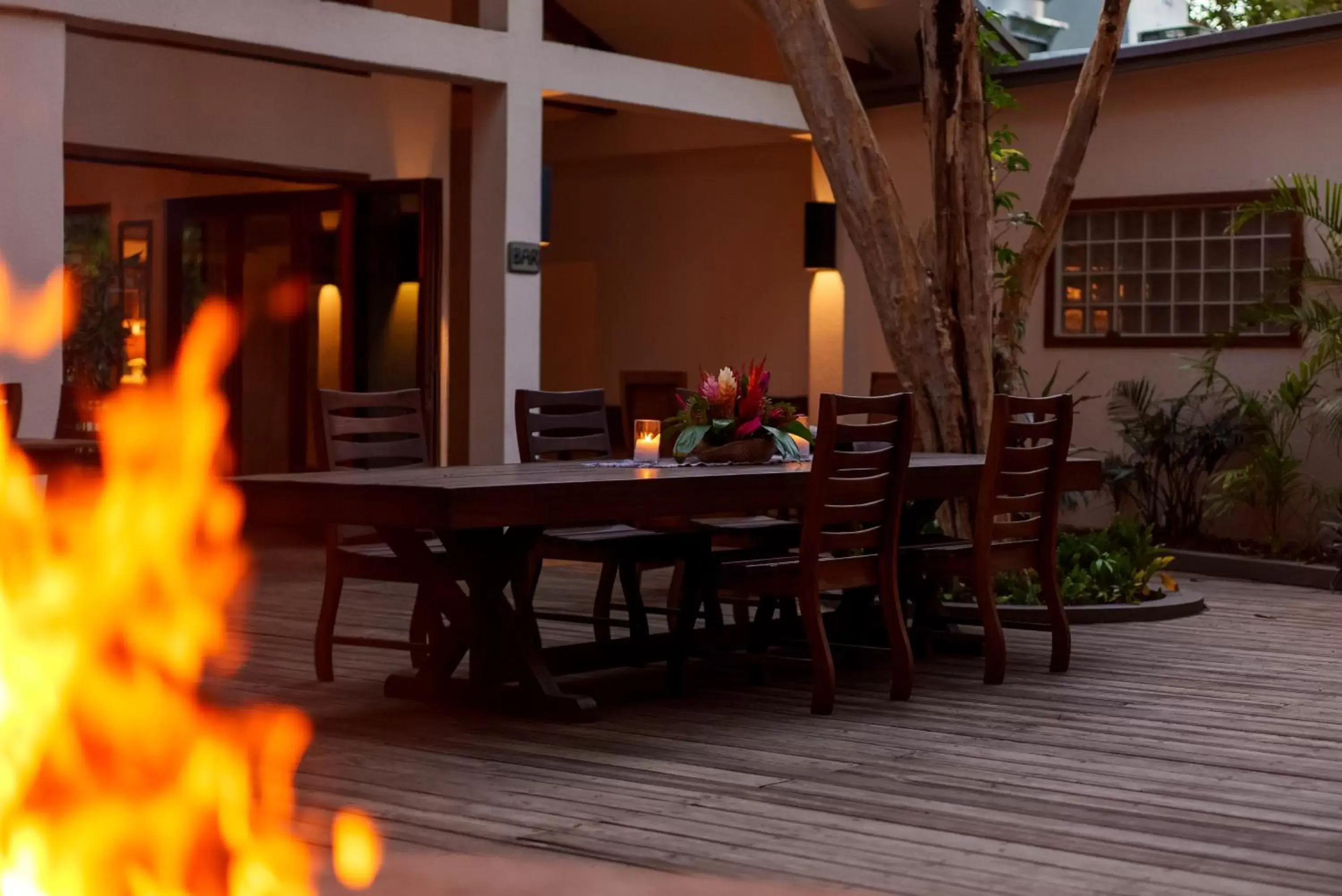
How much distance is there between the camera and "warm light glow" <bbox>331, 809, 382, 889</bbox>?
3.29 metres

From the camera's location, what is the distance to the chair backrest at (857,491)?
5188 mm

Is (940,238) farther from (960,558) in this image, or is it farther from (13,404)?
(13,404)

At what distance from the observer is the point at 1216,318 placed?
413 inches

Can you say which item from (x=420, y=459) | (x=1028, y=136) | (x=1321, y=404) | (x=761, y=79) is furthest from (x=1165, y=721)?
(x=761, y=79)

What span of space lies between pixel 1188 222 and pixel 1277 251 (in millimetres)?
610

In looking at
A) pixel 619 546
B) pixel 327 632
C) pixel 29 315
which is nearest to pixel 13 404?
pixel 327 632

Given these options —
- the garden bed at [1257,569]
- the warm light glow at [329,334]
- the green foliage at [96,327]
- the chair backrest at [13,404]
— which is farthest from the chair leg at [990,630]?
the green foliage at [96,327]

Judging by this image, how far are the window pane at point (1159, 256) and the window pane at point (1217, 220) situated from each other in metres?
0.26

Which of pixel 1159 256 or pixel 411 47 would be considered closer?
pixel 411 47

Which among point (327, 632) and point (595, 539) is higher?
point (595, 539)

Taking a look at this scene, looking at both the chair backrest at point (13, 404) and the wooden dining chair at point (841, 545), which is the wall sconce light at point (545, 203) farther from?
the wooden dining chair at point (841, 545)

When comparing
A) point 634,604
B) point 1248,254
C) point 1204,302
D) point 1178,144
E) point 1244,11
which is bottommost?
point 634,604

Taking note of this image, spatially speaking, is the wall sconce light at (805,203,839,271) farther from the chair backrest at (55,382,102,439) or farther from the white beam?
the chair backrest at (55,382,102,439)

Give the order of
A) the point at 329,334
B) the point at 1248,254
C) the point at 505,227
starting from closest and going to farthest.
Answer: the point at 505,227
the point at 1248,254
the point at 329,334
